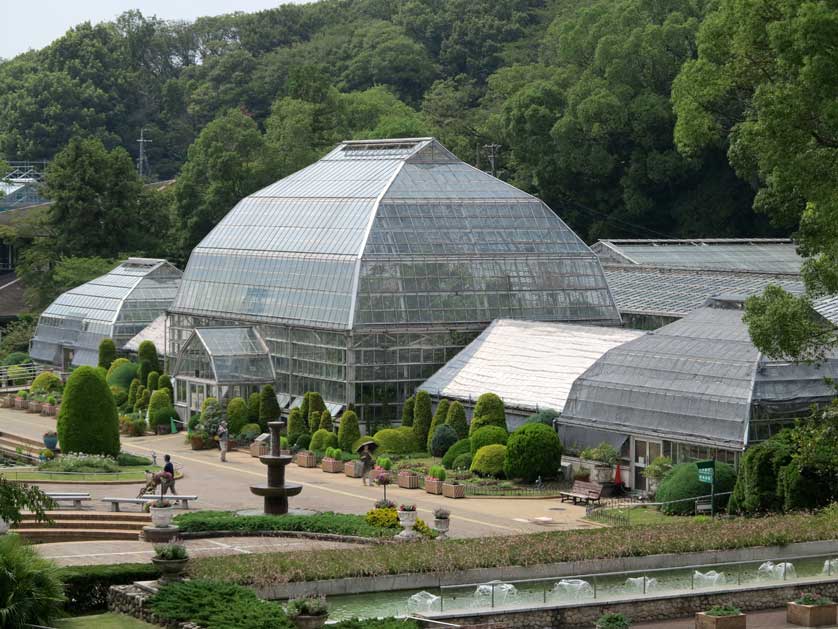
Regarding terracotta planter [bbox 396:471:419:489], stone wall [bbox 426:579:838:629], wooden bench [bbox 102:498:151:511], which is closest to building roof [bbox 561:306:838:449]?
terracotta planter [bbox 396:471:419:489]

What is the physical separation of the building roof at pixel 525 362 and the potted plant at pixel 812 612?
21.9 m

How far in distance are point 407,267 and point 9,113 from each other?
94132mm

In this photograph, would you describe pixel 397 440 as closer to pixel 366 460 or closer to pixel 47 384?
pixel 366 460

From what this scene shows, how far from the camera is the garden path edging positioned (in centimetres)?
3228

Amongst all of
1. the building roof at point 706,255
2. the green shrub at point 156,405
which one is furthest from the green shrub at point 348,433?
the building roof at point 706,255

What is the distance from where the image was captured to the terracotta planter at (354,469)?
176 ft

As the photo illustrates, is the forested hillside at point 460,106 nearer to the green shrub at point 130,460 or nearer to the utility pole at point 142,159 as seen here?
the utility pole at point 142,159

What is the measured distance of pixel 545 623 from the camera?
30516 millimetres

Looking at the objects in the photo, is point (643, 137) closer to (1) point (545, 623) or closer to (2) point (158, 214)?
(2) point (158, 214)

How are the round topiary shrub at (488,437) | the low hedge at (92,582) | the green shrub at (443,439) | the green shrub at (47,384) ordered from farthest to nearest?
the green shrub at (47,384) → the green shrub at (443,439) → the round topiary shrub at (488,437) → the low hedge at (92,582)

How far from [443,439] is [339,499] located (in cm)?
757

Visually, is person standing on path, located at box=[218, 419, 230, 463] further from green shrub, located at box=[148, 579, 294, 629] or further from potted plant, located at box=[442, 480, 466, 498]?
green shrub, located at box=[148, 579, 294, 629]

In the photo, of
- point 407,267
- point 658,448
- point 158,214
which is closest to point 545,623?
point 658,448

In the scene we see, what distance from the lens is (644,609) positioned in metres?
31.4
